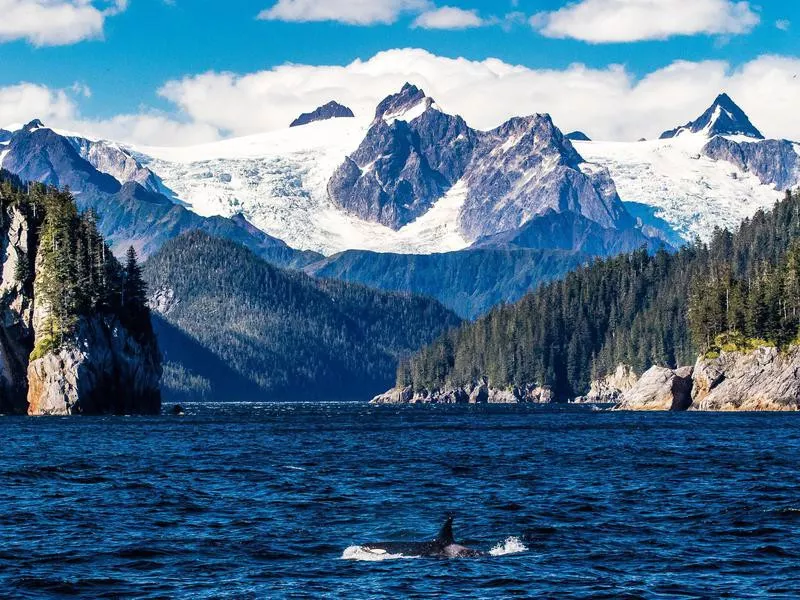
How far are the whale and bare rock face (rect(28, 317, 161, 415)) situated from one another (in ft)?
437

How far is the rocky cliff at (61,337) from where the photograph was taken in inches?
7215

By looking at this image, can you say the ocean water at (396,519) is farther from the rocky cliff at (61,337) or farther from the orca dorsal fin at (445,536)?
the rocky cliff at (61,337)

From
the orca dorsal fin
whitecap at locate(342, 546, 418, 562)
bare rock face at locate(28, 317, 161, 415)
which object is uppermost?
bare rock face at locate(28, 317, 161, 415)

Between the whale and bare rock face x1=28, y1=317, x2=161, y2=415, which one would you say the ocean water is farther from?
bare rock face x1=28, y1=317, x2=161, y2=415

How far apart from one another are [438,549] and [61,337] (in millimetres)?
138032

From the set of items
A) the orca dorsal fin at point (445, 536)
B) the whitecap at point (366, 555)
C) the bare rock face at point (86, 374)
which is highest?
the bare rock face at point (86, 374)

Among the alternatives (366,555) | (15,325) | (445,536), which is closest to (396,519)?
(366,555)

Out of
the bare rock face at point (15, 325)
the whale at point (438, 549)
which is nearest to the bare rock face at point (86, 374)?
the bare rock face at point (15, 325)

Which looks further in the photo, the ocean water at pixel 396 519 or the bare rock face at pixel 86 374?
the bare rock face at pixel 86 374

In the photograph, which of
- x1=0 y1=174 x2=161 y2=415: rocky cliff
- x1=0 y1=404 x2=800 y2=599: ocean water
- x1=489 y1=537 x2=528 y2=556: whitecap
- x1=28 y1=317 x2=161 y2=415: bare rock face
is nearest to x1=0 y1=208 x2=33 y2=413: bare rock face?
x1=0 y1=174 x2=161 y2=415: rocky cliff

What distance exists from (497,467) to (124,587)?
46662 mm

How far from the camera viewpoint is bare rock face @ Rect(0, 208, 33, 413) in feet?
616

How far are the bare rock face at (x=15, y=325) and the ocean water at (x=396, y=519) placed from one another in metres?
75.8

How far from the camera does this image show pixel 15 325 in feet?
628
